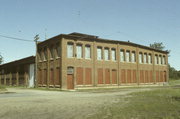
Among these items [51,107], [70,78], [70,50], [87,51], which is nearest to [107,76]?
[87,51]

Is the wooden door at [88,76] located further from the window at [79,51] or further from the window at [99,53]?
the window at [99,53]

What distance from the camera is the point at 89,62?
33.3m

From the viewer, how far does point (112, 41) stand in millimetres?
36812

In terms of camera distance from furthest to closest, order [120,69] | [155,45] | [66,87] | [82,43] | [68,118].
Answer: [155,45]
[120,69]
[82,43]
[66,87]
[68,118]

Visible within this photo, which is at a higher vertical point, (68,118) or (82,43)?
(82,43)

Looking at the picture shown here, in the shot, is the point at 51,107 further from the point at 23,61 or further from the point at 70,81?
the point at 23,61

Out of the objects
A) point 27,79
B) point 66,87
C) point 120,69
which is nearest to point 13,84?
point 27,79

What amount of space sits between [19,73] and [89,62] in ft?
61.4

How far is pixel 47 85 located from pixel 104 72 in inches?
381

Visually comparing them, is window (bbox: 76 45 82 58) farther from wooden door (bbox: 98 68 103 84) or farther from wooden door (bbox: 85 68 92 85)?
wooden door (bbox: 98 68 103 84)

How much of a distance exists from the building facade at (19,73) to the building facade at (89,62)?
2975 millimetres

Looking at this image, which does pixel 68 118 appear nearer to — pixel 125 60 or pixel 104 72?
pixel 104 72

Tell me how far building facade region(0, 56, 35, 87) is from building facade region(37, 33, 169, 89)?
2.98m

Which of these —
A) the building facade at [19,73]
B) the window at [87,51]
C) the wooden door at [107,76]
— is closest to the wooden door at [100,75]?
the wooden door at [107,76]
